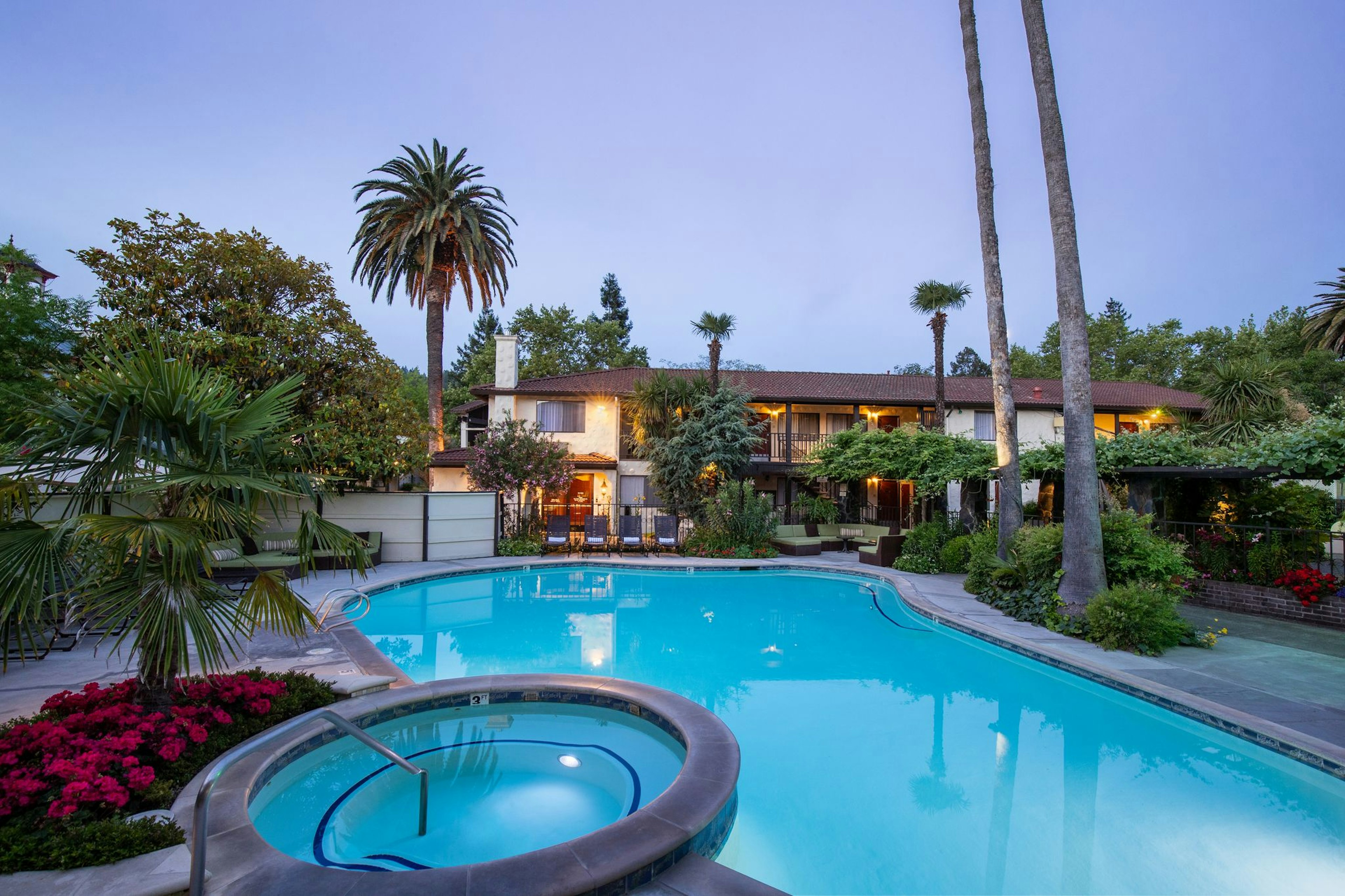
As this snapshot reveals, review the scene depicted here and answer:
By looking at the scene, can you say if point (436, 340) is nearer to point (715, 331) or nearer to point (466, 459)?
point (466, 459)

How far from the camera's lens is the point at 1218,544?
11.3 m

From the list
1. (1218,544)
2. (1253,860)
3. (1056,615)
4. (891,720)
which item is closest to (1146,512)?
(1218,544)

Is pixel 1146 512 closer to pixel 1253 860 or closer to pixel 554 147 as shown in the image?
pixel 1253 860

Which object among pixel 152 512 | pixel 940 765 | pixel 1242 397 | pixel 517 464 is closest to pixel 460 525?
pixel 517 464

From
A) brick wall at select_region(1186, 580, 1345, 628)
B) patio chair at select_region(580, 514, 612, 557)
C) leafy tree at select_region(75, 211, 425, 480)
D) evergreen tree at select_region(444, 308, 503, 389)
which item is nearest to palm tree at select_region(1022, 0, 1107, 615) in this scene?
brick wall at select_region(1186, 580, 1345, 628)

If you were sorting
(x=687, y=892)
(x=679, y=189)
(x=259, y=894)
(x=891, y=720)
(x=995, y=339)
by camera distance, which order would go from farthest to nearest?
(x=679, y=189) < (x=995, y=339) < (x=891, y=720) < (x=687, y=892) < (x=259, y=894)

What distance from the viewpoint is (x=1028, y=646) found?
8.41 meters

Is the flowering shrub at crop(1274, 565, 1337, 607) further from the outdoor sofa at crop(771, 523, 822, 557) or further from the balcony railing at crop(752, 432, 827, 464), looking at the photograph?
the balcony railing at crop(752, 432, 827, 464)

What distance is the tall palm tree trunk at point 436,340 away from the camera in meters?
22.7

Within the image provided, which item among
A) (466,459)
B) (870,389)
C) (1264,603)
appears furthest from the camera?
(870,389)

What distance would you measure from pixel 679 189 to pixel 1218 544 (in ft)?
169

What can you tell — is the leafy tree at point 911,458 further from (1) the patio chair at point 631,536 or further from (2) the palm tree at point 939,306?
(1) the patio chair at point 631,536

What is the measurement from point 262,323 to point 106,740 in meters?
12.1

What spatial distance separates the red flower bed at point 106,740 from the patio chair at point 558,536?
11.3 metres
